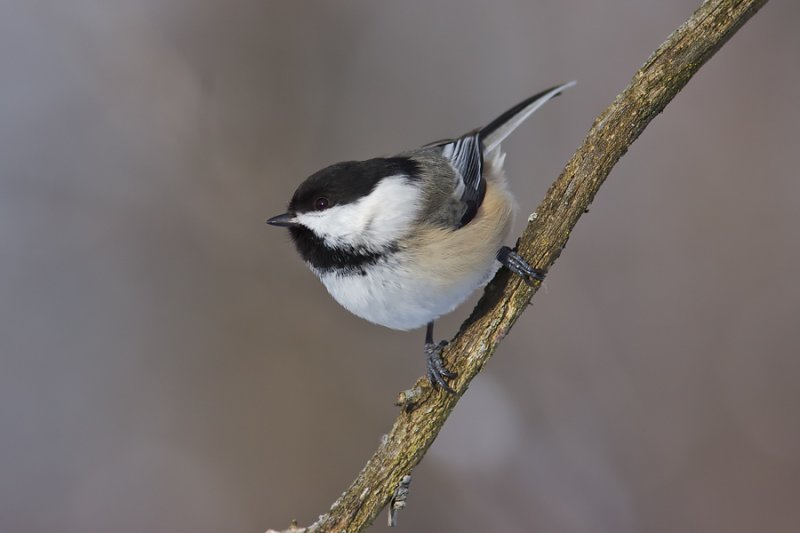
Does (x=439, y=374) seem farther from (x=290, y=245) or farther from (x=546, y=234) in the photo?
(x=290, y=245)

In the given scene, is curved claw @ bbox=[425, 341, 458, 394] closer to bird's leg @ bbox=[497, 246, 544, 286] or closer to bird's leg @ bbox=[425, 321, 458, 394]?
bird's leg @ bbox=[425, 321, 458, 394]

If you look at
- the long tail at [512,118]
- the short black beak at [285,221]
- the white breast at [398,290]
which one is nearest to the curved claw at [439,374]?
the white breast at [398,290]

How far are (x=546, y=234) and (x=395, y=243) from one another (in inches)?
13.2

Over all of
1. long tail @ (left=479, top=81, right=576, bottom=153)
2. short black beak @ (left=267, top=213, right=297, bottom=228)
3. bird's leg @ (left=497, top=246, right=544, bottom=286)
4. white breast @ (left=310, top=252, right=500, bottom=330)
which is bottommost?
bird's leg @ (left=497, top=246, right=544, bottom=286)

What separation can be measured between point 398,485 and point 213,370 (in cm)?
128

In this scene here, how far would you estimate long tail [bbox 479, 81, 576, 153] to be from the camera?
1876 millimetres

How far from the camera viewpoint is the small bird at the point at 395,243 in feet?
5.03

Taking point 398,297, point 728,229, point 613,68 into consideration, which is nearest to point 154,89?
point 398,297

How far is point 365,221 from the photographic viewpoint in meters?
1.54

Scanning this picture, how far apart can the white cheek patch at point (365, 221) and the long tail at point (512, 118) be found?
503 millimetres

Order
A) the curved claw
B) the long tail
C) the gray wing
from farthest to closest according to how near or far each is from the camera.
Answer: the long tail, the gray wing, the curved claw

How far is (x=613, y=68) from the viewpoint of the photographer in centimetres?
250

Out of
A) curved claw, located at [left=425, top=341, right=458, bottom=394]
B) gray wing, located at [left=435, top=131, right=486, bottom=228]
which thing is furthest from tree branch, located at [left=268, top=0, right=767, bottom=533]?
gray wing, located at [left=435, top=131, right=486, bottom=228]

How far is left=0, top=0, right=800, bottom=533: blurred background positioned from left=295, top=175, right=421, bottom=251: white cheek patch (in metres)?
0.99
